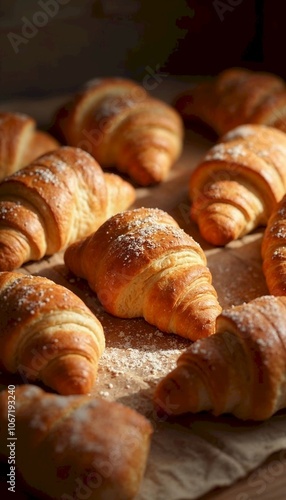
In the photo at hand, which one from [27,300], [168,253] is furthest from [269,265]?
[27,300]

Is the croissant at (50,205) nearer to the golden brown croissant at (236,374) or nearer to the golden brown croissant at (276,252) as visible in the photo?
the golden brown croissant at (276,252)

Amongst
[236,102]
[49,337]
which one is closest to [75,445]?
[49,337]

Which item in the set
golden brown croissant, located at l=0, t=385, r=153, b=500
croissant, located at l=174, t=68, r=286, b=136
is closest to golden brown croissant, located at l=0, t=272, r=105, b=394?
golden brown croissant, located at l=0, t=385, r=153, b=500

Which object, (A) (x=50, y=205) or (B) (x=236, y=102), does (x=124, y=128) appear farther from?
(A) (x=50, y=205)

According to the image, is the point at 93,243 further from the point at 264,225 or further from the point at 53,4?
the point at 53,4

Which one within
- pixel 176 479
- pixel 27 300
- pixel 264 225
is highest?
pixel 27 300

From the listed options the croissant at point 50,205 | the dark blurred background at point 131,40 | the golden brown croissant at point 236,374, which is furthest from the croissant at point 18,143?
the golden brown croissant at point 236,374
